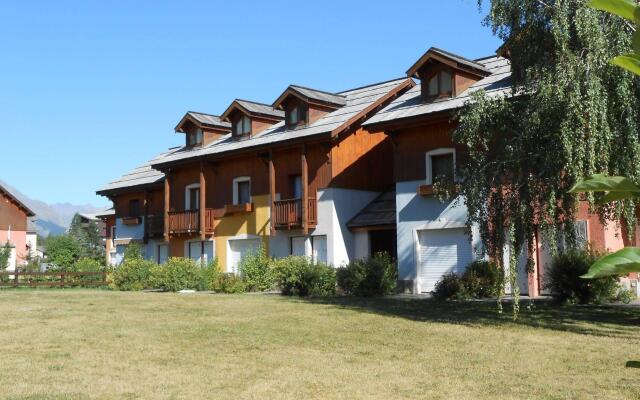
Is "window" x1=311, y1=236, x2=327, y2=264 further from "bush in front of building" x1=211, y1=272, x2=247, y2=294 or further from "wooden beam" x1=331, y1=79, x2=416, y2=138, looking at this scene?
"wooden beam" x1=331, y1=79, x2=416, y2=138

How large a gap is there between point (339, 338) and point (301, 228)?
48.4 ft

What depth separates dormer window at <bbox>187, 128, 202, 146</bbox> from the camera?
33.3m

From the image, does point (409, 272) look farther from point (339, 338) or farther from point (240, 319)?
point (339, 338)

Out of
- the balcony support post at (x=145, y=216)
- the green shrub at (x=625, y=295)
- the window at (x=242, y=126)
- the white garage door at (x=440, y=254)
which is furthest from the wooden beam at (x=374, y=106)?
the balcony support post at (x=145, y=216)

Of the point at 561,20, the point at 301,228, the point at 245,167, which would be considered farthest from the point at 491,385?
the point at 245,167

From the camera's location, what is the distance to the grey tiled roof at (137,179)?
36.5 m

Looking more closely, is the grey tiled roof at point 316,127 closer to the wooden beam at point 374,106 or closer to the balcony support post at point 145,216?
the wooden beam at point 374,106

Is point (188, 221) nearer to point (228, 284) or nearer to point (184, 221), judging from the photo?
point (184, 221)

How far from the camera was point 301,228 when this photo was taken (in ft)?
88.1

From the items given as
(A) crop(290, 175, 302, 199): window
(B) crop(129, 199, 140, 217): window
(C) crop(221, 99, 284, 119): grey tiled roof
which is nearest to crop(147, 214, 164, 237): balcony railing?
(B) crop(129, 199, 140, 217): window

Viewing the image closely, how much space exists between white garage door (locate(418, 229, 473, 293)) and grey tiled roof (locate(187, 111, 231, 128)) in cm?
1352

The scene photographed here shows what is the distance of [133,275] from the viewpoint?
30859mm

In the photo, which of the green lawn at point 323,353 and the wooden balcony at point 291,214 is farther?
the wooden balcony at point 291,214

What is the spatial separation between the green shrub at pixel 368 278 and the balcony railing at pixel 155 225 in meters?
14.5
